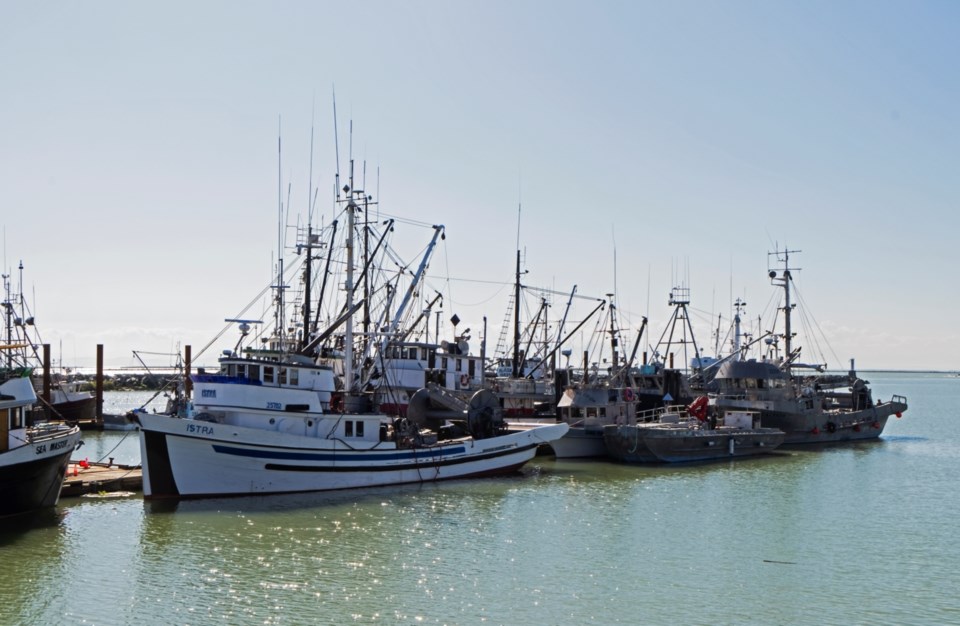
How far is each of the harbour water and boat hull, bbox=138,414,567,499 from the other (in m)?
0.61

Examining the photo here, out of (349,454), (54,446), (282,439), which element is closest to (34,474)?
(54,446)

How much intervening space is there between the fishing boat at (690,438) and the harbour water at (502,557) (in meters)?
6.22

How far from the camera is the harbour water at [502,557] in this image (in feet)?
61.0

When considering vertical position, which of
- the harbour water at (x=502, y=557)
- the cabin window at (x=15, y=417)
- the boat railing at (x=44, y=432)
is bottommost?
the harbour water at (x=502, y=557)

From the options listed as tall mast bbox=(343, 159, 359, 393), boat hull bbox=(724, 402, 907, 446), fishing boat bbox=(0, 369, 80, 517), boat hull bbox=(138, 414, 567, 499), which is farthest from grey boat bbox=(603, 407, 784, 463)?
fishing boat bbox=(0, 369, 80, 517)

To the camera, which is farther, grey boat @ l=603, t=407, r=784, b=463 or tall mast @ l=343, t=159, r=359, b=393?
grey boat @ l=603, t=407, r=784, b=463

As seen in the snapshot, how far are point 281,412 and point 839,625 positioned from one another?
19.6 m

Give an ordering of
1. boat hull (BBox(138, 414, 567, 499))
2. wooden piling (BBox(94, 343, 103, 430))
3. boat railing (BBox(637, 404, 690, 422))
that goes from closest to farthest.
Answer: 1. boat hull (BBox(138, 414, 567, 499))
2. boat railing (BBox(637, 404, 690, 422))
3. wooden piling (BBox(94, 343, 103, 430))

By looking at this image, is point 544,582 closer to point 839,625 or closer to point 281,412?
point 839,625

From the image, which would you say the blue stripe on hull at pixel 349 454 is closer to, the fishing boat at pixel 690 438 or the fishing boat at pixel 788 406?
the fishing boat at pixel 690 438

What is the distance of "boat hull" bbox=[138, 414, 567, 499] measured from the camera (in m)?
28.8

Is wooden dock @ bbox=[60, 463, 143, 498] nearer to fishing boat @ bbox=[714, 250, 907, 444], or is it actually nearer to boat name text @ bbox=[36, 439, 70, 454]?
boat name text @ bbox=[36, 439, 70, 454]

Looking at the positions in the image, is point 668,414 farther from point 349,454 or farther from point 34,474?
point 34,474

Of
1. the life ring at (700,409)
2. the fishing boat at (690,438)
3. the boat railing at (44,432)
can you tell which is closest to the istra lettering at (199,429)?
the boat railing at (44,432)
